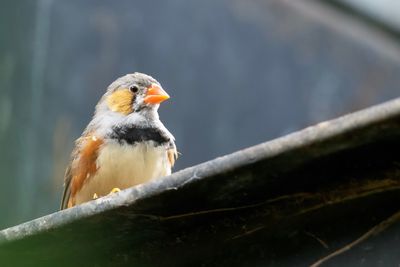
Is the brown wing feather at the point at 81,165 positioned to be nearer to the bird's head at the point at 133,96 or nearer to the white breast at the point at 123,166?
the white breast at the point at 123,166

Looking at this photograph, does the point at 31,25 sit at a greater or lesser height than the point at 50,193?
greater

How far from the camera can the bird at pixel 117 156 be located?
4.98 m

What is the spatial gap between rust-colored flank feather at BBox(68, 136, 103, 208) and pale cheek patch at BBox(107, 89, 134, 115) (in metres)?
0.47

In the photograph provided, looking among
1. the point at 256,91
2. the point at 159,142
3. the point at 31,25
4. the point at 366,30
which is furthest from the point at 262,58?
the point at 159,142

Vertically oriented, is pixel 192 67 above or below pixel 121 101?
above

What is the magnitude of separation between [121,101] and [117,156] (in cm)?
80

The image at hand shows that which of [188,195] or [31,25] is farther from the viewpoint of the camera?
[31,25]

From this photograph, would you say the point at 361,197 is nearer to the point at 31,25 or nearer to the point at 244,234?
the point at 244,234

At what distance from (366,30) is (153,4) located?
182 centimetres

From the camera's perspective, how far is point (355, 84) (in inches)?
311

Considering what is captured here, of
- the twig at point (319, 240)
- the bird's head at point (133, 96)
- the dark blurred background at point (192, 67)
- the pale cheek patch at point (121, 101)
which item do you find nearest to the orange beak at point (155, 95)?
the bird's head at point (133, 96)

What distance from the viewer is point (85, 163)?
16.5 feet

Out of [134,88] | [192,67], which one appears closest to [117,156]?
[134,88]

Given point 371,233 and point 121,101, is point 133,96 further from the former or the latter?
point 371,233
